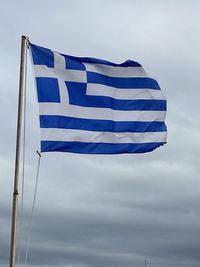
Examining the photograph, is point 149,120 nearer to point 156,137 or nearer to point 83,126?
point 156,137

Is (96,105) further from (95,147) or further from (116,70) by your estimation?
(95,147)

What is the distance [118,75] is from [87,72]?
1.70 m

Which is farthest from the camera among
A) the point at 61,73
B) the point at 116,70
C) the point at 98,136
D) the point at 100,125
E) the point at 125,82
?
the point at 125,82

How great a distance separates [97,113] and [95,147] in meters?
2.03

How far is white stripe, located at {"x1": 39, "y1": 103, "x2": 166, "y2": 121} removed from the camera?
3578 cm

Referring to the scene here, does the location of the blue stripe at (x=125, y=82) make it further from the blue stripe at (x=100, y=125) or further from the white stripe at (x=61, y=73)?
the blue stripe at (x=100, y=125)

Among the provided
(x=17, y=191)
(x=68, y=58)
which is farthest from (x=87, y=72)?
(x=17, y=191)

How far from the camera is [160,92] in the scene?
39438mm

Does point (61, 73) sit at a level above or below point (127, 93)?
below

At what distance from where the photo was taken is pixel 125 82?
39031mm

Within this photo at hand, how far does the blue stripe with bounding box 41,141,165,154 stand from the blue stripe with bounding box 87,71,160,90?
323 centimetres

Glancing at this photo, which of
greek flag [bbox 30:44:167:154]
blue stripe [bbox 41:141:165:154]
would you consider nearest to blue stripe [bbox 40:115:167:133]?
greek flag [bbox 30:44:167:154]

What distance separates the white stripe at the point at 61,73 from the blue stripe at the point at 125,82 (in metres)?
0.70

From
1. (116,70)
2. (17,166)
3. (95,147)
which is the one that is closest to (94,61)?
(116,70)
